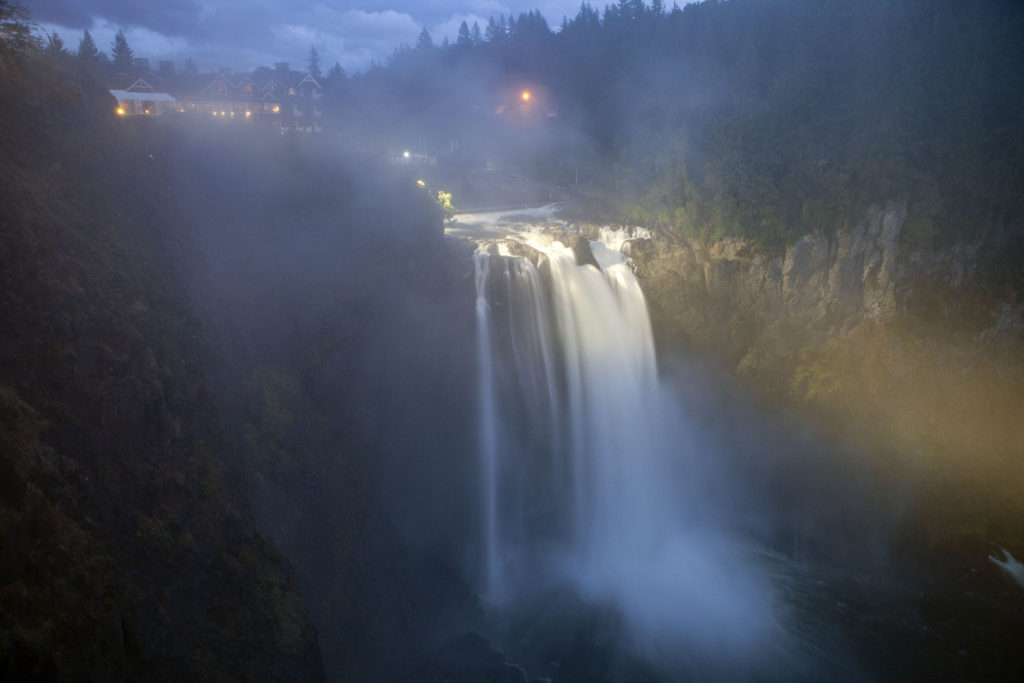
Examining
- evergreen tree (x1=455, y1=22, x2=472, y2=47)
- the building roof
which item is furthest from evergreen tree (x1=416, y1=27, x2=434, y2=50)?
the building roof

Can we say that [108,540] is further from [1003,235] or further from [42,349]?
[1003,235]

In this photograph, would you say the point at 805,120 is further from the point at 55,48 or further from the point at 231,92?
the point at 231,92

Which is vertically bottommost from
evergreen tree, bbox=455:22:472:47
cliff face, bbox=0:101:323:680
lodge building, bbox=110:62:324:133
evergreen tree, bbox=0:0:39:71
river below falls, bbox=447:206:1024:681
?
river below falls, bbox=447:206:1024:681

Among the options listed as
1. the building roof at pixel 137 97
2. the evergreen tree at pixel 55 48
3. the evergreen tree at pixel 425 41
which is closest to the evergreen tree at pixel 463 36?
the evergreen tree at pixel 425 41

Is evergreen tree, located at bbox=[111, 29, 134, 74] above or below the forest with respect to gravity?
above

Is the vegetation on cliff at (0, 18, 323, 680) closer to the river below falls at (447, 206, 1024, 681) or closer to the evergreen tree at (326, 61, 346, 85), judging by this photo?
the river below falls at (447, 206, 1024, 681)

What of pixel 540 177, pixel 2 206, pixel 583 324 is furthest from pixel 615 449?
A: pixel 540 177

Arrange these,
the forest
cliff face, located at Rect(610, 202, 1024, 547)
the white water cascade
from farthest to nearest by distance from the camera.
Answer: cliff face, located at Rect(610, 202, 1024, 547) → the white water cascade → the forest
